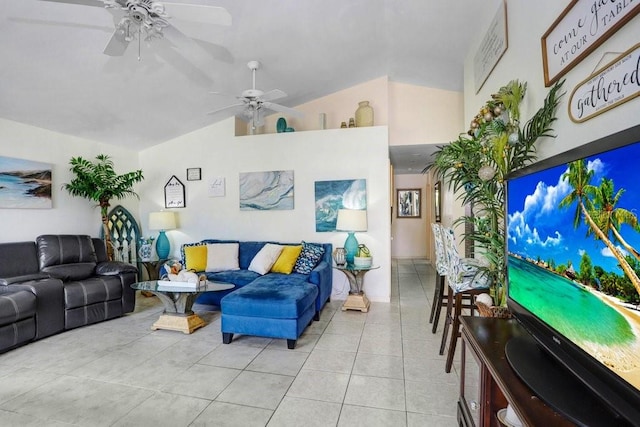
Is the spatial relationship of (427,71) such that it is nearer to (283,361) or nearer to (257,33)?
(257,33)

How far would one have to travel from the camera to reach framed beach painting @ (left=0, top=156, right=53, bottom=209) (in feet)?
11.1

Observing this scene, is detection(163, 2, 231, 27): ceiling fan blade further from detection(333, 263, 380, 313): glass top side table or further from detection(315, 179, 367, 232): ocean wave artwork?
detection(333, 263, 380, 313): glass top side table

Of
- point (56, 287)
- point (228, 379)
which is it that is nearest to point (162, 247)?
point (56, 287)

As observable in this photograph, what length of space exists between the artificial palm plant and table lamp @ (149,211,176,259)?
4.01 m

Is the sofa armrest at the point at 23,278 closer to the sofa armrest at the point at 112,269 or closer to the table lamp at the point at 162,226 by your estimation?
the sofa armrest at the point at 112,269

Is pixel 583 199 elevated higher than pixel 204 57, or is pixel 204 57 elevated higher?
pixel 204 57

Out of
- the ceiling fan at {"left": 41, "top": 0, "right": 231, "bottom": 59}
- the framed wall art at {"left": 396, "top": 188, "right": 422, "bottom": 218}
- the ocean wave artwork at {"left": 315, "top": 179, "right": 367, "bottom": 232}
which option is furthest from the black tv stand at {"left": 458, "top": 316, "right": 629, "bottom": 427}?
the framed wall art at {"left": 396, "top": 188, "right": 422, "bottom": 218}

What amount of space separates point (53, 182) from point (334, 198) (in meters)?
3.62

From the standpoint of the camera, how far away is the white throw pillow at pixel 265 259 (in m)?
3.82

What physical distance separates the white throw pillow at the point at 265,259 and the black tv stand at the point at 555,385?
291cm

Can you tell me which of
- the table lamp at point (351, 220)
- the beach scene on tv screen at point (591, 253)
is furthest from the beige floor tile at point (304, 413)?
the table lamp at point (351, 220)

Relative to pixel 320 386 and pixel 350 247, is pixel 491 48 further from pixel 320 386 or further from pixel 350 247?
pixel 320 386

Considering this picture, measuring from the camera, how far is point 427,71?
4.18 metres

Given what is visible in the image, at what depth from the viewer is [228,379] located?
2219 mm
